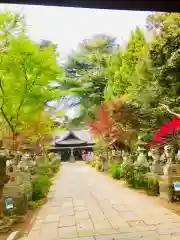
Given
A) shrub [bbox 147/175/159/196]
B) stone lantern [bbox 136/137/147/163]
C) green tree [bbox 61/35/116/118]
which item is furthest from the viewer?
green tree [bbox 61/35/116/118]

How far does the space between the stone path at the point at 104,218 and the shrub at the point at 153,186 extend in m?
0.17

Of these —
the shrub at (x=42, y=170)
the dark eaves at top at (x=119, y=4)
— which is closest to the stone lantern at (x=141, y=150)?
the shrub at (x=42, y=170)

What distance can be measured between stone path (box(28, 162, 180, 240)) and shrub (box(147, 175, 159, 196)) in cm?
17

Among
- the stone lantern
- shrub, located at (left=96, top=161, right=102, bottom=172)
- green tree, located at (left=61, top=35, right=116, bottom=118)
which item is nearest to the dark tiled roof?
shrub, located at (left=96, top=161, right=102, bottom=172)

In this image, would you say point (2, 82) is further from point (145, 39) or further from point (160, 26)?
point (145, 39)

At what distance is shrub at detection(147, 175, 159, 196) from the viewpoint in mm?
5223

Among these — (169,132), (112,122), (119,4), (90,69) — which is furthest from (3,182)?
(90,69)

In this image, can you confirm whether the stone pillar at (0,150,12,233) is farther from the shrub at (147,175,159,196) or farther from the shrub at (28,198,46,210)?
the shrub at (147,175,159,196)

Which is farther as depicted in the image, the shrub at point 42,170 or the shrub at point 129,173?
the shrub at point 42,170

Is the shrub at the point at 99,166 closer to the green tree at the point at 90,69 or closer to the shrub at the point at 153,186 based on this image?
the green tree at the point at 90,69

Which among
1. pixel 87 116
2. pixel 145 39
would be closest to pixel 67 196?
pixel 87 116

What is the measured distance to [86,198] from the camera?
545cm

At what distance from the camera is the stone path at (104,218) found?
308 cm

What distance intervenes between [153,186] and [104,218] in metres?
1.79
